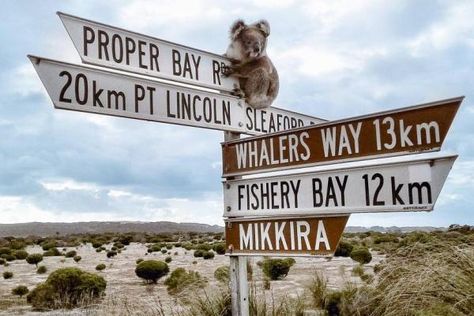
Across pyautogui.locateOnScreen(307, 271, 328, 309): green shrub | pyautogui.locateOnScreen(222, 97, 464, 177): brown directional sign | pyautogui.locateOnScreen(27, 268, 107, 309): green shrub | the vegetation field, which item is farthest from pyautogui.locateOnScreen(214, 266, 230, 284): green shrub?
pyautogui.locateOnScreen(27, 268, 107, 309): green shrub

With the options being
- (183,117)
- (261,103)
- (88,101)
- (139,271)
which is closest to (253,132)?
(261,103)

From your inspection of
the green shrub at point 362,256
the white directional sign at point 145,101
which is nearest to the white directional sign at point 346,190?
the white directional sign at point 145,101

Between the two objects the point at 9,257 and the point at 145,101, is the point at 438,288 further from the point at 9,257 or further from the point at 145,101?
the point at 9,257

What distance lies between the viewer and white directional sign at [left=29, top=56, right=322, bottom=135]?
3.77 m

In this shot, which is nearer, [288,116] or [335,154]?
[335,154]

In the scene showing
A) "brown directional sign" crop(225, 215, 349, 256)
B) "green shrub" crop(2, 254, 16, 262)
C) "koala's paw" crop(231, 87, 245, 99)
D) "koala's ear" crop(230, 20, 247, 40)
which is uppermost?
"koala's ear" crop(230, 20, 247, 40)

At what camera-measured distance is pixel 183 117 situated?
4422 mm

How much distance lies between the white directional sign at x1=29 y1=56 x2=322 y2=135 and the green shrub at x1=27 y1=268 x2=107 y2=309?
11226mm

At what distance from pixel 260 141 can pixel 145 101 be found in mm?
994

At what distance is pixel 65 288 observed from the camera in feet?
50.9

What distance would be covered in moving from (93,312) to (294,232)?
13.4ft

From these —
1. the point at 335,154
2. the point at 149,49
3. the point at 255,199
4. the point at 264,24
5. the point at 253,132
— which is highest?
the point at 264,24

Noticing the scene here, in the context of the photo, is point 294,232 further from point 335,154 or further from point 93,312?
point 93,312

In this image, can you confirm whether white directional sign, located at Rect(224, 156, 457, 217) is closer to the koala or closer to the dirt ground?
the koala
